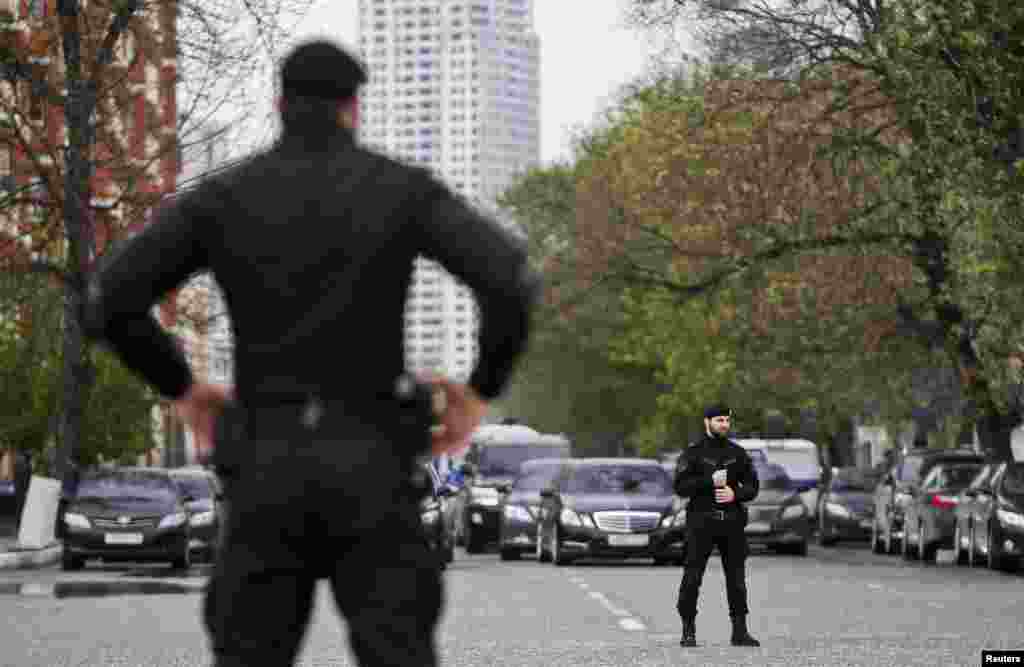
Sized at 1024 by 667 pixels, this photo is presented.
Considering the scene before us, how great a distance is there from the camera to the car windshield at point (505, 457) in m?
46.8

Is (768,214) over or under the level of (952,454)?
over

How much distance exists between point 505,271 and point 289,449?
58 centimetres

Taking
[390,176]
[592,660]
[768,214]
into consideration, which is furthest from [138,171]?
[390,176]

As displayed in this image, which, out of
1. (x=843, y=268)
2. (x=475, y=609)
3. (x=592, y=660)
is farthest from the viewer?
(x=843, y=268)

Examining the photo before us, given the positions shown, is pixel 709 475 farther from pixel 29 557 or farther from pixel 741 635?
pixel 29 557

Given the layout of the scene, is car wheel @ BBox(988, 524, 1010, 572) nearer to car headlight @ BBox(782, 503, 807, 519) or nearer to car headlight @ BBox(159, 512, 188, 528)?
car headlight @ BBox(782, 503, 807, 519)

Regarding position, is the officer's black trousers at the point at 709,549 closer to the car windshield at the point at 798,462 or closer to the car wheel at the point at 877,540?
the car wheel at the point at 877,540

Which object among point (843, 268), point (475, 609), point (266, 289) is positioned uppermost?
point (843, 268)

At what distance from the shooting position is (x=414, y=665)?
17.4ft

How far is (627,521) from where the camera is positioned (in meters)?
33.7

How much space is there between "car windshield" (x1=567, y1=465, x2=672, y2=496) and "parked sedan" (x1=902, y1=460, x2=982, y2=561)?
5.54 meters

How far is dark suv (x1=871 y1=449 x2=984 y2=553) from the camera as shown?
1629 inches

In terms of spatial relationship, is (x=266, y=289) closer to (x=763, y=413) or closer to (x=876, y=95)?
(x=876, y=95)

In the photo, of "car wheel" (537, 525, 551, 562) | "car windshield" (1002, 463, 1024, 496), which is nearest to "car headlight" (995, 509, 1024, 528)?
"car windshield" (1002, 463, 1024, 496)
